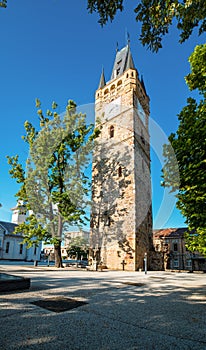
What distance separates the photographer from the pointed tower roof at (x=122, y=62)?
28906 mm

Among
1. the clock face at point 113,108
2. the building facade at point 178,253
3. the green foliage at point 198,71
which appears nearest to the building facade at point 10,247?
the building facade at point 178,253

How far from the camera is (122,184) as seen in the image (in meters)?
20.5

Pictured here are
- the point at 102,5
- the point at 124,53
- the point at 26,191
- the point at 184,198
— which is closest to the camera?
the point at 102,5

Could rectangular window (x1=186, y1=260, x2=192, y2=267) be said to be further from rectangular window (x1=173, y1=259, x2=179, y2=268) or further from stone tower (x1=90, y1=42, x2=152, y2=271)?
stone tower (x1=90, y1=42, x2=152, y2=271)

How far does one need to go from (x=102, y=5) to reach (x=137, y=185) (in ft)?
56.2

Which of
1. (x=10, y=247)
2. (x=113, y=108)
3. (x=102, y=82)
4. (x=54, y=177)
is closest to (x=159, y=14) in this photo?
(x=54, y=177)

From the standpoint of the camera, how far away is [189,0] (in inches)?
134

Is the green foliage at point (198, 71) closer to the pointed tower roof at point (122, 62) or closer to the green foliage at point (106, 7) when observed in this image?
the green foliage at point (106, 7)

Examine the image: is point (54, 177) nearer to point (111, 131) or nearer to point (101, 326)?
point (111, 131)

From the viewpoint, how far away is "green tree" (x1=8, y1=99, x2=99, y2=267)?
51.2ft

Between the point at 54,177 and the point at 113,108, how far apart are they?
1280 cm

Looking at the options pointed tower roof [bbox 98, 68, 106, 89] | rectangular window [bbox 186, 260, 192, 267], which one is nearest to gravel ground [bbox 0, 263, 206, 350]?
pointed tower roof [bbox 98, 68, 106, 89]

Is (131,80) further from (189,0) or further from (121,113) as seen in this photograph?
(189,0)

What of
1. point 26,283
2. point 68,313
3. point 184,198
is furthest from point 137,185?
point 68,313
